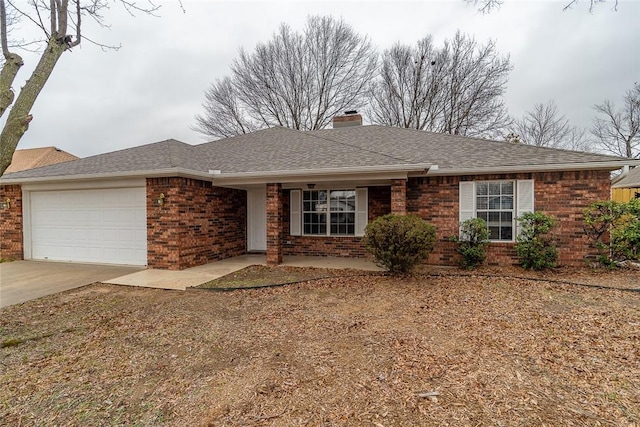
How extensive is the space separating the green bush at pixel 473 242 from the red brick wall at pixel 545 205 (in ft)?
1.29

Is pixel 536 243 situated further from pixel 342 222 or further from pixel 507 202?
pixel 342 222

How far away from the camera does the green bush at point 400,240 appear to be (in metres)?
6.58

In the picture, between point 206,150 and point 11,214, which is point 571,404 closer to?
point 206,150

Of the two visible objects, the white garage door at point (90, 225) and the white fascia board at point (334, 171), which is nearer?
the white fascia board at point (334, 171)

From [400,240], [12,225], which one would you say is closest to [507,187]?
[400,240]

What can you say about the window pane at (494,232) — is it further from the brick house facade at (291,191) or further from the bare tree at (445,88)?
the bare tree at (445,88)

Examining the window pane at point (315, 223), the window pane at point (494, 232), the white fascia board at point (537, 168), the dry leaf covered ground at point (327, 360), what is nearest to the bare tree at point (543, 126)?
the white fascia board at point (537, 168)

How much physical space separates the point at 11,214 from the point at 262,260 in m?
8.10

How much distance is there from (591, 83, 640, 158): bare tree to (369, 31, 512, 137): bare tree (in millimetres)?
8638

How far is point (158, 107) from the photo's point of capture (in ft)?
62.5

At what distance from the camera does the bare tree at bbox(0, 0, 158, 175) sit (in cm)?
373

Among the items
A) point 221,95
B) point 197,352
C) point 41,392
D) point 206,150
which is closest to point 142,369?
point 197,352

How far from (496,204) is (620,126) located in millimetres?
23545

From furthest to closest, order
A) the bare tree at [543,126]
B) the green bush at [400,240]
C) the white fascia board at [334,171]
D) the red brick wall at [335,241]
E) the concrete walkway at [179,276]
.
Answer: the bare tree at [543,126]
the red brick wall at [335,241]
the white fascia board at [334,171]
the concrete walkway at [179,276]
the green bush at [400,240]
